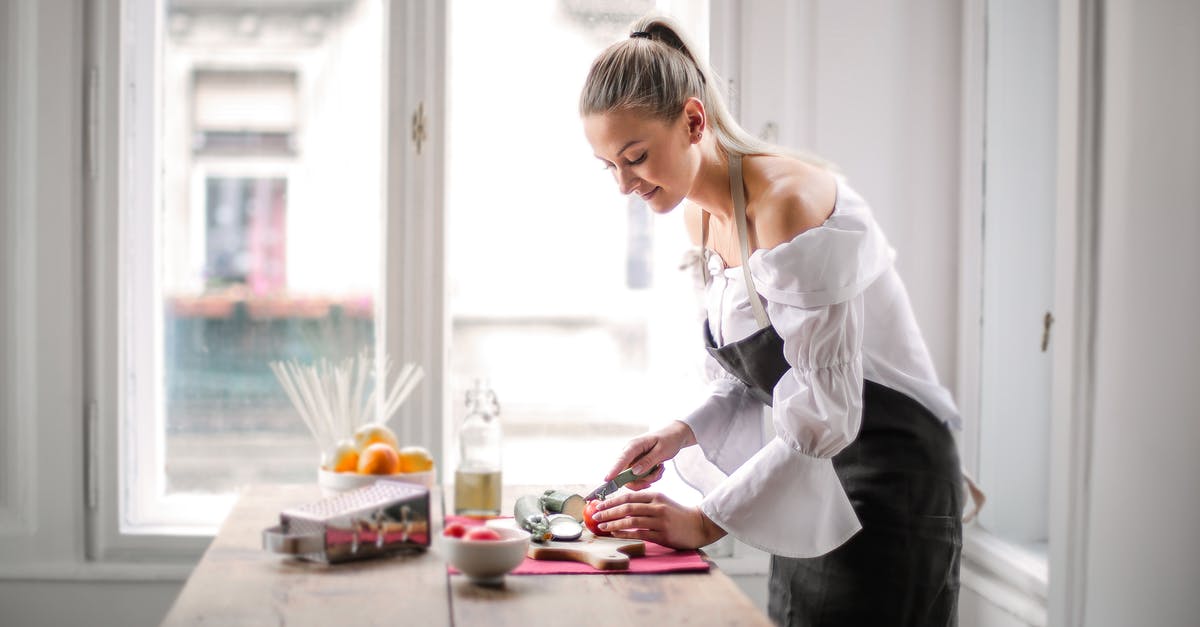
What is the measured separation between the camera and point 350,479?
185 cm

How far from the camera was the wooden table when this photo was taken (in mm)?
1276

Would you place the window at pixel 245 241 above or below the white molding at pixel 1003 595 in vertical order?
above

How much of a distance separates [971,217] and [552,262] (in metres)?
1.11

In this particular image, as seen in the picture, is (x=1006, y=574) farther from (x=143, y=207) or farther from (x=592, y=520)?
(x=143, y=207)

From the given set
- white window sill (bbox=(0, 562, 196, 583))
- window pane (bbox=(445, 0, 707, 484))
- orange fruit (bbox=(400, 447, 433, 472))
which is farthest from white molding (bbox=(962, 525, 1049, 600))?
white window sill (bbox=(0, 562, 196, 583))

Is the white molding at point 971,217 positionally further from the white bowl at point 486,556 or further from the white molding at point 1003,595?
the white bowl at point 486,556

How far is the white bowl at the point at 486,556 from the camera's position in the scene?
1391 millimetres

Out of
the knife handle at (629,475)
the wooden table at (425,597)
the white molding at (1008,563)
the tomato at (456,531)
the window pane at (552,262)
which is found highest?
the window pane at (552,262)

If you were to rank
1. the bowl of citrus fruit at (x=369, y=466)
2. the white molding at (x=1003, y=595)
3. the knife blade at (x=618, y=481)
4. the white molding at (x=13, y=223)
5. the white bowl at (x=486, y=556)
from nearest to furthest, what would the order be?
the white bowl at (x=486, y=556) < the knife blade at (x=618, y=481) < the bowl of citrus fruit at (x=369, y=466) < the white molding at (x=1003, y=595) < the white molding at (x=13, y=223)

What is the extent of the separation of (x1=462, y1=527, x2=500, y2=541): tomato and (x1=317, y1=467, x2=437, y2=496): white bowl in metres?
0.46

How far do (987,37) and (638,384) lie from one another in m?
1.29

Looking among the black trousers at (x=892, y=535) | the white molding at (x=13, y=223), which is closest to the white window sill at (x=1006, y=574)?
the black trousers at (x=892, y=535)

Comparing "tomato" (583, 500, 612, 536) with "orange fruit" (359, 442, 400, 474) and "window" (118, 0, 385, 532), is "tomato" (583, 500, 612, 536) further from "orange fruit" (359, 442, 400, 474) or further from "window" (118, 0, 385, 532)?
"window" (118, 0, 385, 532)

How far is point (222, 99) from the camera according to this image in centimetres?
280
